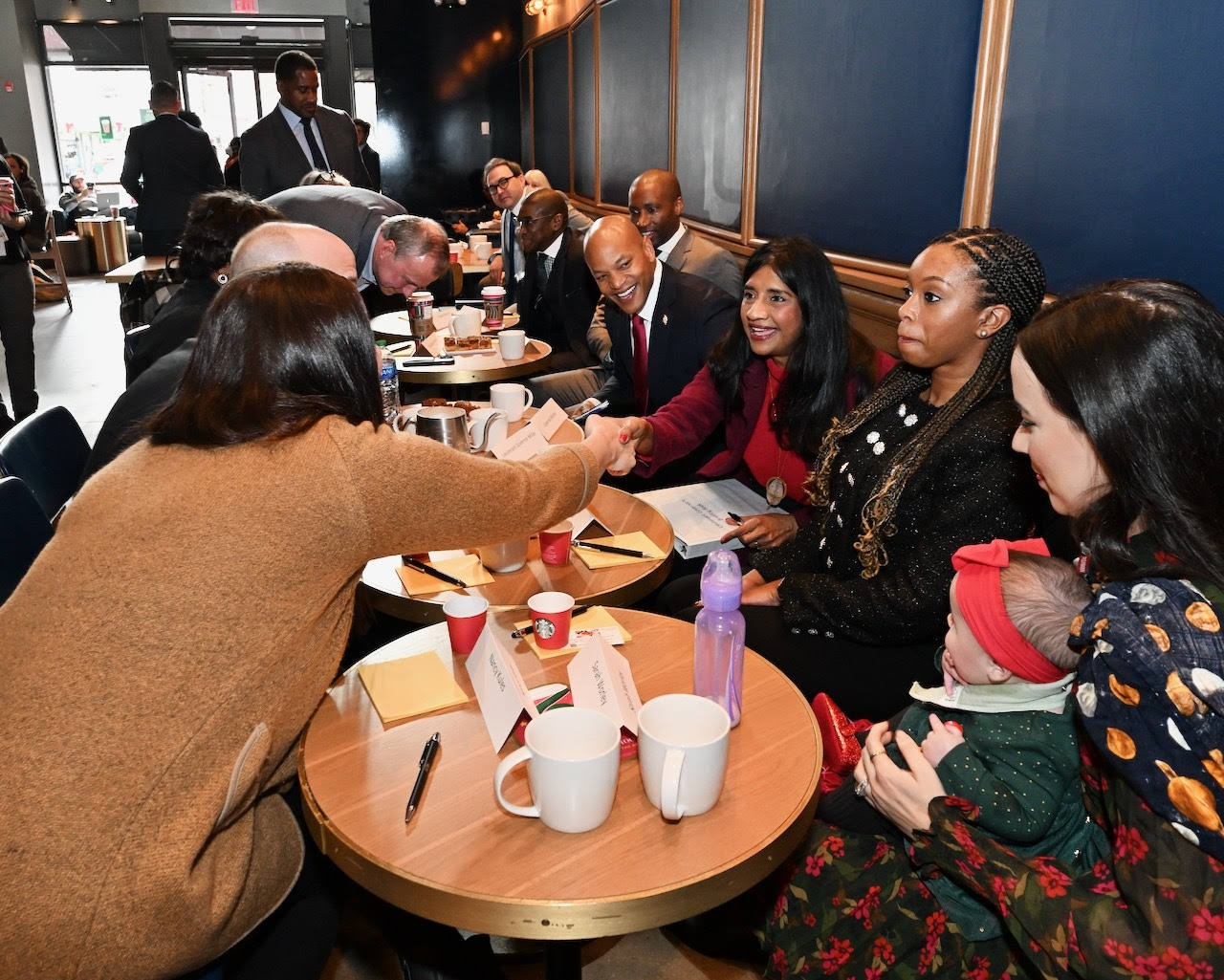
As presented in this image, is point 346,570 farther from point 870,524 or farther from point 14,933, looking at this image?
point 870,524

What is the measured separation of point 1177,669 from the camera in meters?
0.92

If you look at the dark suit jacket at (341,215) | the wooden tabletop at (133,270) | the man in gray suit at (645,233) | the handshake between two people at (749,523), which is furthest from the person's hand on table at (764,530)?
the wooden tabletop at (133,270)

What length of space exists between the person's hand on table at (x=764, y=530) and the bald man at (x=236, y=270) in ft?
3.77

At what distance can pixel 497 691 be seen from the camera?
121 centimetres

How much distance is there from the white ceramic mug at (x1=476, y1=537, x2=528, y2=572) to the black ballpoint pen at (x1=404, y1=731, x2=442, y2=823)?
52cm

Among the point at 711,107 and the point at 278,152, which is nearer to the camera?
the point at 711,107

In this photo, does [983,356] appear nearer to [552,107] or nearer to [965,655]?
[965,655]

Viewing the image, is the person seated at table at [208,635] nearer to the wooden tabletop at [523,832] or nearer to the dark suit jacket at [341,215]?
the wooden tabletop at [523,832]

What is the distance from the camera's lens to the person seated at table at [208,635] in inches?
38.7

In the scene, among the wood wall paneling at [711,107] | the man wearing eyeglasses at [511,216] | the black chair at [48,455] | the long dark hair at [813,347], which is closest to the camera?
the black chair at [48,455]

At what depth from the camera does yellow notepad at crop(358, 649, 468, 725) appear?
1314mm

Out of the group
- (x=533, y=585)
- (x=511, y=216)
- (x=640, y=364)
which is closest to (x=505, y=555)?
(x=533, y=585)

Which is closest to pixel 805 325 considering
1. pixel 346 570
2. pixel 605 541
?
pixel 605 541

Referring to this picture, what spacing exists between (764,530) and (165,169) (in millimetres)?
6163
